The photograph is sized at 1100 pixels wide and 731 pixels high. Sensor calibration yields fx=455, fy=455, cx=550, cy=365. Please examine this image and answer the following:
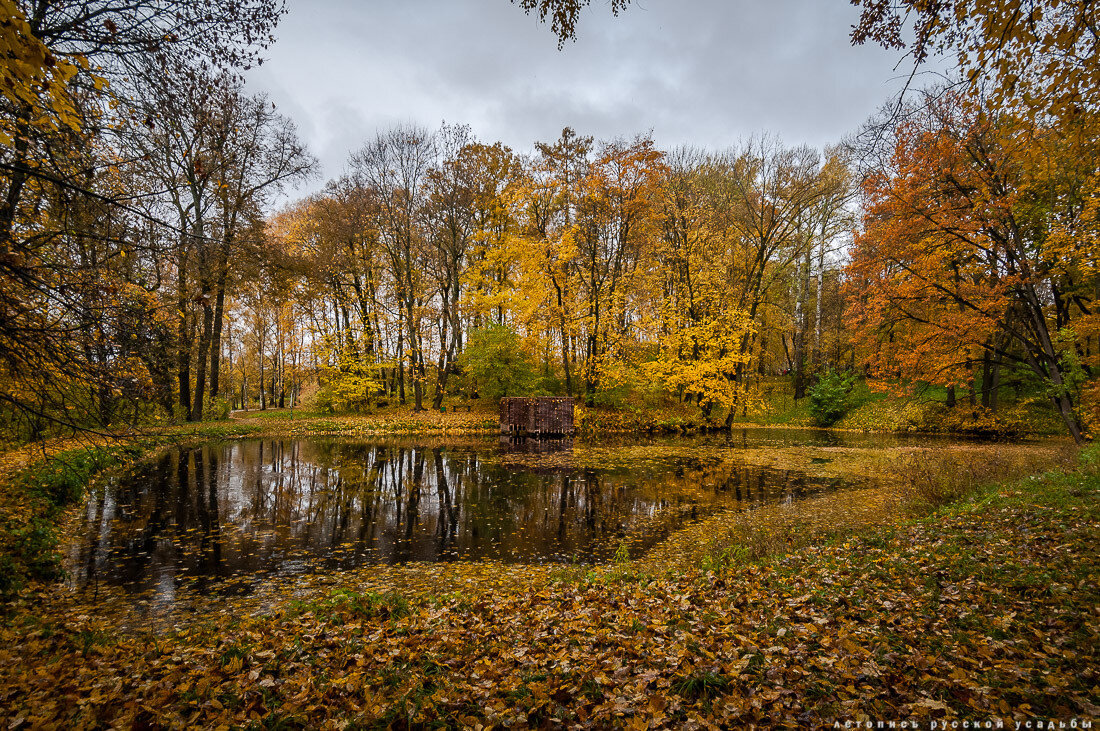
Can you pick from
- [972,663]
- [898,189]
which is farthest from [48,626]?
[898,189]

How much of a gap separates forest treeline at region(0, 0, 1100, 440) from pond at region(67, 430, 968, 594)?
227cm

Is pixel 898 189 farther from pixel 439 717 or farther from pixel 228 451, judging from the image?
pixel 228 451

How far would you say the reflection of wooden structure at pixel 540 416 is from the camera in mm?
21719

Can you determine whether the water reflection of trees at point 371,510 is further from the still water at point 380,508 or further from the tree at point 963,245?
the tree at point 963,245

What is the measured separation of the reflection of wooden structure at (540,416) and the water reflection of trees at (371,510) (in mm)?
6746

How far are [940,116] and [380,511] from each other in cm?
1699

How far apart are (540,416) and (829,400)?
52.6 ft

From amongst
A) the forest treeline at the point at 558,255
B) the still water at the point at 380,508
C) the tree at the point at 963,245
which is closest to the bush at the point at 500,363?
the forest treeline at the point at 558,255

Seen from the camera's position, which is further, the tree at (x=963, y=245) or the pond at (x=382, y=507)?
the tree at (x=963, y=245)

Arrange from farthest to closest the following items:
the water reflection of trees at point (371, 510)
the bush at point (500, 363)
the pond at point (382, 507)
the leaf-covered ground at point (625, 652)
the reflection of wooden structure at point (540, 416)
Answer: the bush at point (500, 363), the reflection of wooden structure at point (540, 416), the water reflection of trees at point (371, 510), the pond at point (382, 507), the leaf-covered ground at point (625, 652)

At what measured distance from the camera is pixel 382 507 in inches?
383

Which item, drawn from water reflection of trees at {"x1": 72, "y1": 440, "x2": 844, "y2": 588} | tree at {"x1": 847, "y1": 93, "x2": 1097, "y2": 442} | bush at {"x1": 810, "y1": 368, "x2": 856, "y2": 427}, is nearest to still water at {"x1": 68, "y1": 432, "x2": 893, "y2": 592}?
water reflection of trees at {"x1": 72, "y1": 440, "x2": 844, "y2": 588}

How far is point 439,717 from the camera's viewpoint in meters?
2.96

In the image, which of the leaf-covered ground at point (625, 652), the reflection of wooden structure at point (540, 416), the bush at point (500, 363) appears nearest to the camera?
the leaf-covered ground at point (625, 652)
